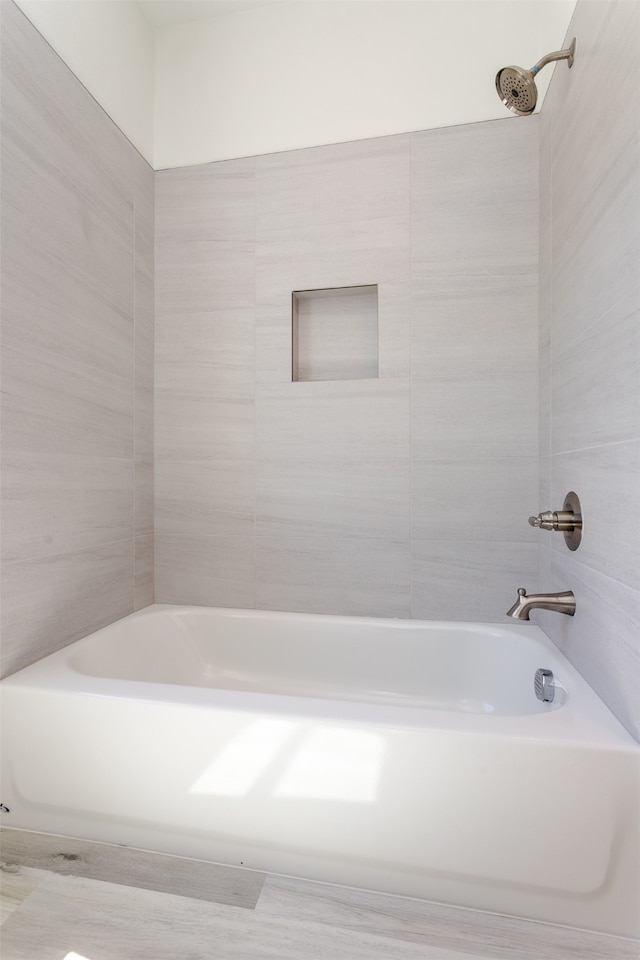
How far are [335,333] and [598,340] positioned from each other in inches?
42.4

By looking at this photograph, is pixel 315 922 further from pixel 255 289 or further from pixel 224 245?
pixel 224 245

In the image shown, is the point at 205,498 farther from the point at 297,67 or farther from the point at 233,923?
the point at 297,67

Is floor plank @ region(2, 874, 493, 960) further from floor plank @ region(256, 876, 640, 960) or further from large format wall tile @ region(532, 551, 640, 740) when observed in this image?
large format wall tile @ region(532, 551, 640, 740)

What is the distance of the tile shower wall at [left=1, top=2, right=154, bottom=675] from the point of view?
150cm

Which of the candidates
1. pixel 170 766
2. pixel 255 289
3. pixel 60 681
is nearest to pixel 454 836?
pixel 170 766

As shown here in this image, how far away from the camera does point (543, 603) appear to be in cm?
151

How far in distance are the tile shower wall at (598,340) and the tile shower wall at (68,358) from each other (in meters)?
1.52

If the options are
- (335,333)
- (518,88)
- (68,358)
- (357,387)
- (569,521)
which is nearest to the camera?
(569,521)

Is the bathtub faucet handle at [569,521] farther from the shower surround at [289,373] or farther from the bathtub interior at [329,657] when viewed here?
the bathtub interior at [329,657]

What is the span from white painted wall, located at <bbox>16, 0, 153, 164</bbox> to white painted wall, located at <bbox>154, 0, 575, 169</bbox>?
84mm

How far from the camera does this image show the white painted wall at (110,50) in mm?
1669

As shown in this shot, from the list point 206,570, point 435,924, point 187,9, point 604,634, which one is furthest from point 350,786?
point 187,9

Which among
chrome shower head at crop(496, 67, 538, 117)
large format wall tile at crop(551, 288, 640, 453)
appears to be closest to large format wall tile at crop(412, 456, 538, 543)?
large format wall tile at crop(551, 288, 640, 453)

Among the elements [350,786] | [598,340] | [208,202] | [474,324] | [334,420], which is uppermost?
[208,202]
